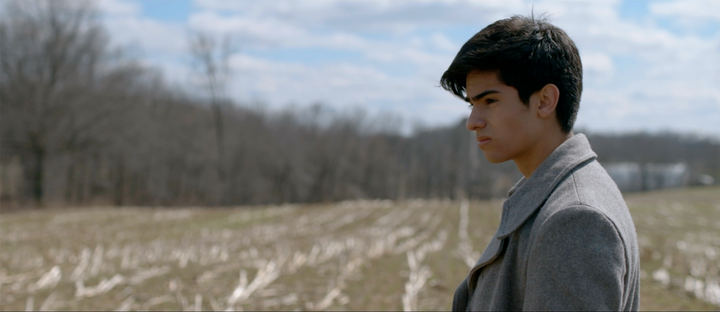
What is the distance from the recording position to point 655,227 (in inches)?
824

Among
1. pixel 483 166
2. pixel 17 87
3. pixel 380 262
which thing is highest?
pixel 17 87

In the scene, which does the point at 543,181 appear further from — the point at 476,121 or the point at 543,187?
the point at 476,121

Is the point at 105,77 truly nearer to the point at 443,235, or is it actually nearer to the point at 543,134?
the point at 443,235

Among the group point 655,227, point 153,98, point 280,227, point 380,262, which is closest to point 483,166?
point 153,98

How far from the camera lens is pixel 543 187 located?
1703 mm

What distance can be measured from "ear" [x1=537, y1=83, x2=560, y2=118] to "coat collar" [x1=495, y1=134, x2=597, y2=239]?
0.11 meters

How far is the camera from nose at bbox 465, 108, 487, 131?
1.81 metres

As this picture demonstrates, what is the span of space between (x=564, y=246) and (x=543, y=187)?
0.26 m

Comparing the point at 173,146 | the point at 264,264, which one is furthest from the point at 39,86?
the point at 264,264

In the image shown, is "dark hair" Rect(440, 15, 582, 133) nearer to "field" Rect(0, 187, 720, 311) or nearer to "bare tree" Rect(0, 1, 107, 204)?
"field" Rect(0, 187, 720, 311)

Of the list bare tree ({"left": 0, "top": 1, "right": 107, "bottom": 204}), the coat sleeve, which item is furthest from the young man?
bare tree ({"left": 0, "top": 1, "right": 107, "bottom": 204})

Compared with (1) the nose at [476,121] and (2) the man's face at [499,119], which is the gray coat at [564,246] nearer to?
(2) the man's face at [499,119]

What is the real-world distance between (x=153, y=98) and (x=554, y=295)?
5638cm

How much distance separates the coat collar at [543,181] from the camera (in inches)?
65.9
